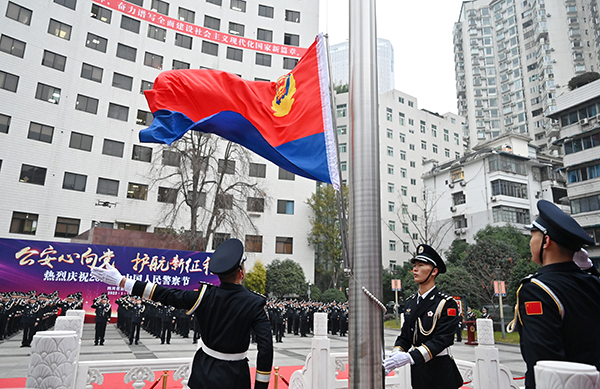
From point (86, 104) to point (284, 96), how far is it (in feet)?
90.1

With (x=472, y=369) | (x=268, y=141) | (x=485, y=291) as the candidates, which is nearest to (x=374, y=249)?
(x=268, y=141)

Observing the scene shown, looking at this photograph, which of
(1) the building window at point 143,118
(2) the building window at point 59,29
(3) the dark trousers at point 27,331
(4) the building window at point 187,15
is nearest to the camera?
(3) the dark trousers at point 27,331

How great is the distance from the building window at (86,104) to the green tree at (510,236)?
28702 millimetres

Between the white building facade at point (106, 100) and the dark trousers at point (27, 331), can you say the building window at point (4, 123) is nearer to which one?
the white building facade at point (106, 100)

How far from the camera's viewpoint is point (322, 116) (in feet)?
13.7

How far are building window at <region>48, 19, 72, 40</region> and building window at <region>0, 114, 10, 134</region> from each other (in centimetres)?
686

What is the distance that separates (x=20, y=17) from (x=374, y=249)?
32060 mm

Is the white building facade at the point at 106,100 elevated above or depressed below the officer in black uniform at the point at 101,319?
above

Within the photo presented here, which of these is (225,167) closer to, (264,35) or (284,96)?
(284,96)

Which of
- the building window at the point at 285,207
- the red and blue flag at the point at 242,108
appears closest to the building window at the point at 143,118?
the building window at the point at 285,207

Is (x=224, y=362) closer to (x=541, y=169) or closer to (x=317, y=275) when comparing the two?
(x=317, y=275)

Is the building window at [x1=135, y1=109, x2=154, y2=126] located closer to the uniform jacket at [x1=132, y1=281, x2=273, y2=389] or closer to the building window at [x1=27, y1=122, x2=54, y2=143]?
the building window at [x1=27, y1=122, x2=54, y2=143]

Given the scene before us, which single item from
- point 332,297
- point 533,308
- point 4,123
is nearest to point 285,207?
point 332,297

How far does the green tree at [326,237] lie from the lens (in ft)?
108
